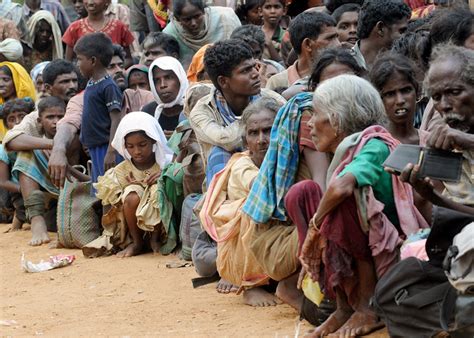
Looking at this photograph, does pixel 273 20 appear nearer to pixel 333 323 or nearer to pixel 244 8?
pixel 244 8

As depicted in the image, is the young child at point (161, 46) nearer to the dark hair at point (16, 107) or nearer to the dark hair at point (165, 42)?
the dark hair at point (165, 42)

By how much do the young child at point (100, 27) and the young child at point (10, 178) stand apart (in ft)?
4.67

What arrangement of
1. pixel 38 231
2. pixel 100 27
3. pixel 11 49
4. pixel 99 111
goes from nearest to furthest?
pixel 99 111, pixel 38 231, pixel 100 27, pixel 11 49

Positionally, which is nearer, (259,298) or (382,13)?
(259,298)

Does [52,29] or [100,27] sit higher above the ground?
[100,27]

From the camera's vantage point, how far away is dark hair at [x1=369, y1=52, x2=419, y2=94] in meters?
6.47

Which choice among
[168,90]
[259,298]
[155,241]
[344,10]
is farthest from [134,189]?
[259,298]

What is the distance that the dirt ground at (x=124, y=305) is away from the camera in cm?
642

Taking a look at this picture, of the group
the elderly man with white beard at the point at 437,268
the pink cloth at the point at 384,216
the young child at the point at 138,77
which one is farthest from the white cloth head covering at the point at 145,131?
the elderly man with white beard at the point at 437,268

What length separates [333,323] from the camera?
573 centimetres

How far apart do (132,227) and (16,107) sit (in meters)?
3.38

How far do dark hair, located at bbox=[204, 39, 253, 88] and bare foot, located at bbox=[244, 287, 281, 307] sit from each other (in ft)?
6.05

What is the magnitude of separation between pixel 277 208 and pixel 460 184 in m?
1.26

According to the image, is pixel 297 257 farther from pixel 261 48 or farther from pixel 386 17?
pixel 261 48
